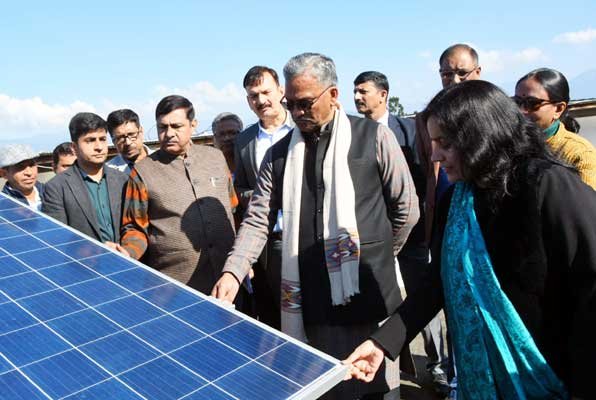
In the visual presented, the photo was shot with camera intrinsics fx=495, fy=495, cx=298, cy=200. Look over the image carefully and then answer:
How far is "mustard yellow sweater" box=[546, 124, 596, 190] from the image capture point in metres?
2.86

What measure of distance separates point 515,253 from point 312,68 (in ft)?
5.33

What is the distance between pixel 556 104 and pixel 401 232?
4.24 feet

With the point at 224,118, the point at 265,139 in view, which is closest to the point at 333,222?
the point at 265,139

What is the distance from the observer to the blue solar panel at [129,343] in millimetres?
1598

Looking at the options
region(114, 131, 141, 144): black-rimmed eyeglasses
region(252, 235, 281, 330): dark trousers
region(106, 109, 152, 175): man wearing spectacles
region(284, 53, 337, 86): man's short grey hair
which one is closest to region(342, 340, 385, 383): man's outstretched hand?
region(284, 53, 337, 86): man's short grey hair

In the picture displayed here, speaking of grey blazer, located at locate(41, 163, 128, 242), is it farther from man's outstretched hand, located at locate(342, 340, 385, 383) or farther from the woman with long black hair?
the woman with long black hair

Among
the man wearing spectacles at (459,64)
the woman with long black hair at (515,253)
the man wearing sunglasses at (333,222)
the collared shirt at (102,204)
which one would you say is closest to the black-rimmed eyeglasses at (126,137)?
the collared shirt at (102,204)

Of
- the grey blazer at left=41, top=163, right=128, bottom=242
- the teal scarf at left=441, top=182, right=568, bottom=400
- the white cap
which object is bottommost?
the teal scarf at left=441, top=182, right=568, bottom=400

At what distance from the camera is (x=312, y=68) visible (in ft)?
9.59

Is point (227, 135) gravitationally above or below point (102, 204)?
above

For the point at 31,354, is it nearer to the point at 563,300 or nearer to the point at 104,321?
the point at 104,321

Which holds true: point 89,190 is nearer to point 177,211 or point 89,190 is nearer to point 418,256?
point 177,211

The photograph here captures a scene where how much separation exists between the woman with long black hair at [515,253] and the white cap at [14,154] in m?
3.95

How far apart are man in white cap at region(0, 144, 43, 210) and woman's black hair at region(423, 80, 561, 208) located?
13.2 ft
